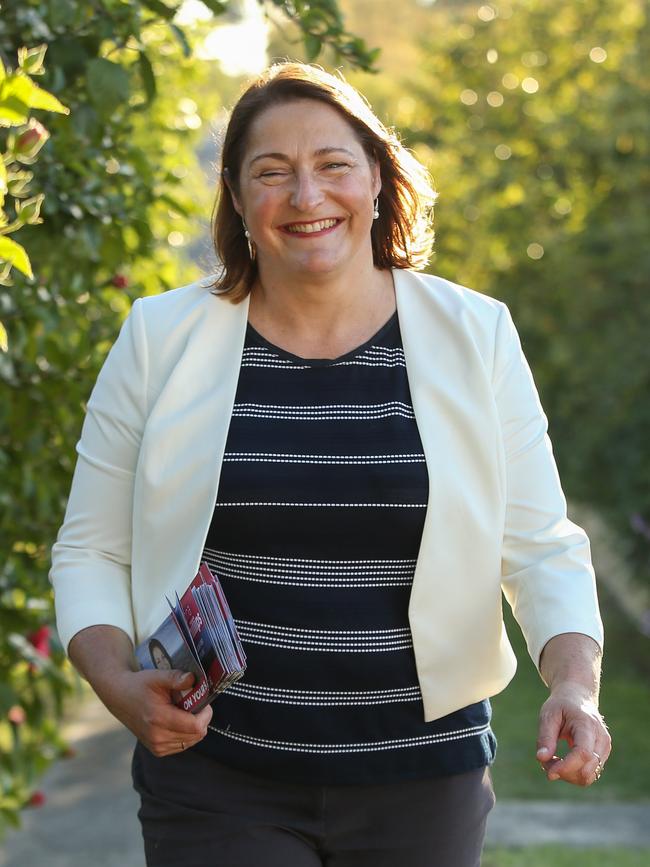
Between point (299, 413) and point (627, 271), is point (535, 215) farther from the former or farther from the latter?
point (299, 413)

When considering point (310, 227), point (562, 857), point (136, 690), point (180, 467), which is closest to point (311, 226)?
point (310, 227)

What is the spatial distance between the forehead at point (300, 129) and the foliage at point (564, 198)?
6.08m

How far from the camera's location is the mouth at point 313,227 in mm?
2672

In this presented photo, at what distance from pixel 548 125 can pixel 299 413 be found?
11.1 meters

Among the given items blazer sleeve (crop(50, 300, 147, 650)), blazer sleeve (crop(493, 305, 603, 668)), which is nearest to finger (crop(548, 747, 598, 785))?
blazer sleeve (crop(493, 305, 603, 668))

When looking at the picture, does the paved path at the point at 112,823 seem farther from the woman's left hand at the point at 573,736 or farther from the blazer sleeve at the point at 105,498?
the woman's left hand at the point at 573,736

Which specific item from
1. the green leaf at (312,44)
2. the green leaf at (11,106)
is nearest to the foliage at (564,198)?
the green leaf at (312,44)

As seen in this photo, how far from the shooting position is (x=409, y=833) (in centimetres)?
259

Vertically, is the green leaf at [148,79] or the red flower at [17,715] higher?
the green leaf at [148,79]

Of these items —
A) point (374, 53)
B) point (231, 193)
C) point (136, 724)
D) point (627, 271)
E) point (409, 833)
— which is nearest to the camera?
point (136, 724)

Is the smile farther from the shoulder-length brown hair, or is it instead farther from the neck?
the shoulder-length brown hair

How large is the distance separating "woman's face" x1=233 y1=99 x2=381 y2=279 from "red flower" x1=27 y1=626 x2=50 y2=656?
4.20 feet

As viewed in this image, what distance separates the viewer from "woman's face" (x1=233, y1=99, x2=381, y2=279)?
2.68m

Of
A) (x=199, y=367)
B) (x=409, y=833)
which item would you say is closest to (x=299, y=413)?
(x=199, y=367)
